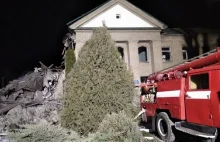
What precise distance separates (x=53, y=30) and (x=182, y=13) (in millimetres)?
17706

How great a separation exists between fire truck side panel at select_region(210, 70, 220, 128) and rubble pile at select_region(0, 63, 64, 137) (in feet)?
22.2

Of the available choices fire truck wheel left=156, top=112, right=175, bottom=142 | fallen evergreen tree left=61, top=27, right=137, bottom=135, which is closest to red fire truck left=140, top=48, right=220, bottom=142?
fire truck wheel left=156, top=112, right=175, bottom=142

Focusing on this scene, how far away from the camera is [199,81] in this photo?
25.3 ft

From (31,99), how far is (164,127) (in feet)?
40.2

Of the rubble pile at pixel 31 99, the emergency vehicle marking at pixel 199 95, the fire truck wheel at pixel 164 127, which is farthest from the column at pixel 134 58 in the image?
the emergency vehicle marking at pixel 199 95

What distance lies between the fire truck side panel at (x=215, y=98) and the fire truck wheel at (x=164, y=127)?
240 centimetres

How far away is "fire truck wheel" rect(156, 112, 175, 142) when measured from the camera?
9.03 metres

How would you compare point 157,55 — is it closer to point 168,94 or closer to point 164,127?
point 164,127

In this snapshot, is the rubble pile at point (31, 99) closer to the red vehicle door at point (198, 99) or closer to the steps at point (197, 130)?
the steps at point (197, 130)

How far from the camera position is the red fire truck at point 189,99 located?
6.94m

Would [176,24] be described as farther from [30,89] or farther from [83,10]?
[30,89]

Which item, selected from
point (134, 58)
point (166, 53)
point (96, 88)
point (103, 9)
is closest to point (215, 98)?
point (96, 88)

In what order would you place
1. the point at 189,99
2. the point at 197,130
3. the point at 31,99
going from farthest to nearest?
the point at 31,99 → the point at 189,99 → the point at 197,130

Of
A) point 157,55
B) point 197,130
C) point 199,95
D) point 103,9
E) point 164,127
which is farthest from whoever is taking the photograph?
point 157,55
